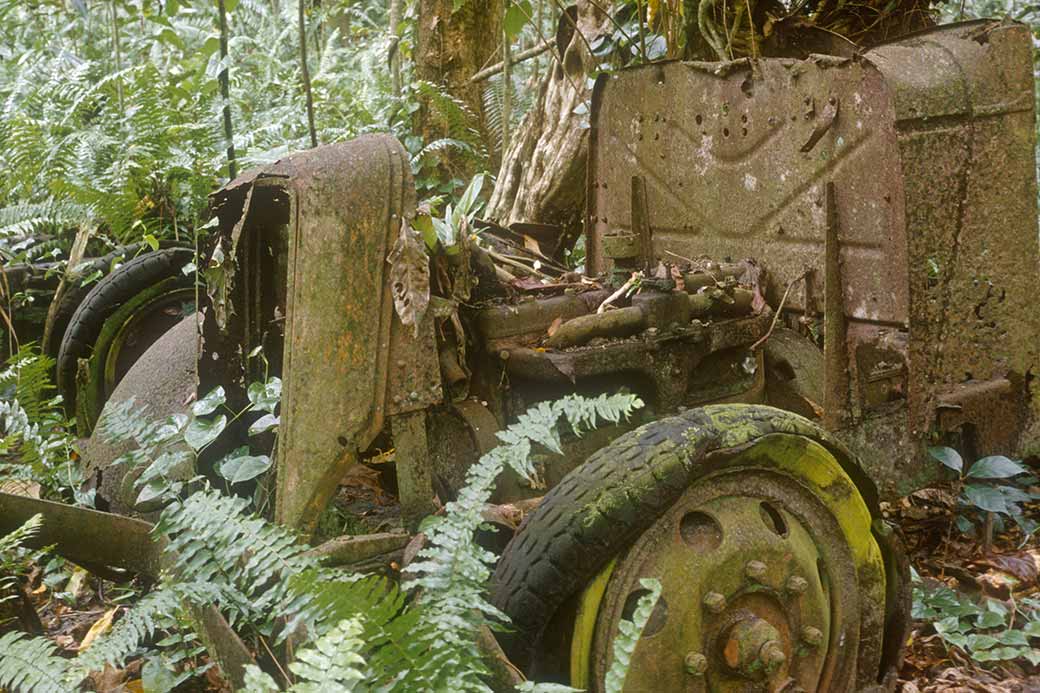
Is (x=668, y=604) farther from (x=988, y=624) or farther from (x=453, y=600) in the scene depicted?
(x=988, y=624)

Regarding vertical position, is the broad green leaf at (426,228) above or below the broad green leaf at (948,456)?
above

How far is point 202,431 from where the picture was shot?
279 cm

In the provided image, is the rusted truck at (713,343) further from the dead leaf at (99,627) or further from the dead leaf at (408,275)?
the dead leaf at (99,627)

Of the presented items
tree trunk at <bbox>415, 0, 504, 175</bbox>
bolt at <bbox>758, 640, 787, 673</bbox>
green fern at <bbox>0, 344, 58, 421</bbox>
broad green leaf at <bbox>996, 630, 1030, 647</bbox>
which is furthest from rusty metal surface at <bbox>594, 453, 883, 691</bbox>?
tree trunk at <bbox>415, 0, 504, 175</bbox>

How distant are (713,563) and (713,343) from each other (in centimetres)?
101

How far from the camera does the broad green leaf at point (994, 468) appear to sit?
3.12 meters

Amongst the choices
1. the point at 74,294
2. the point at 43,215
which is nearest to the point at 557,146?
the point at 74,294

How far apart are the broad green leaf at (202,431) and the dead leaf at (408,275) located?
0.83 meters

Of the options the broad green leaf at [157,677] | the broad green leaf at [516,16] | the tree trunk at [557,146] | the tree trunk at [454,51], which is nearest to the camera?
the broad green leaf at [157,677]

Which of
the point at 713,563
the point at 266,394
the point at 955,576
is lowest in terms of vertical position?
the point at 955,576

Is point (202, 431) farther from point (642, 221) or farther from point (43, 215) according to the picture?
point (43, 215)

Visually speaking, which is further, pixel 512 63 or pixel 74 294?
pixel 512 63

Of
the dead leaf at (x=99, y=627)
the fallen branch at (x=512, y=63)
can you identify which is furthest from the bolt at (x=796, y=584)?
the fallen branch at (x=512, y=63)

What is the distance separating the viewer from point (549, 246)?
414 centimetres
